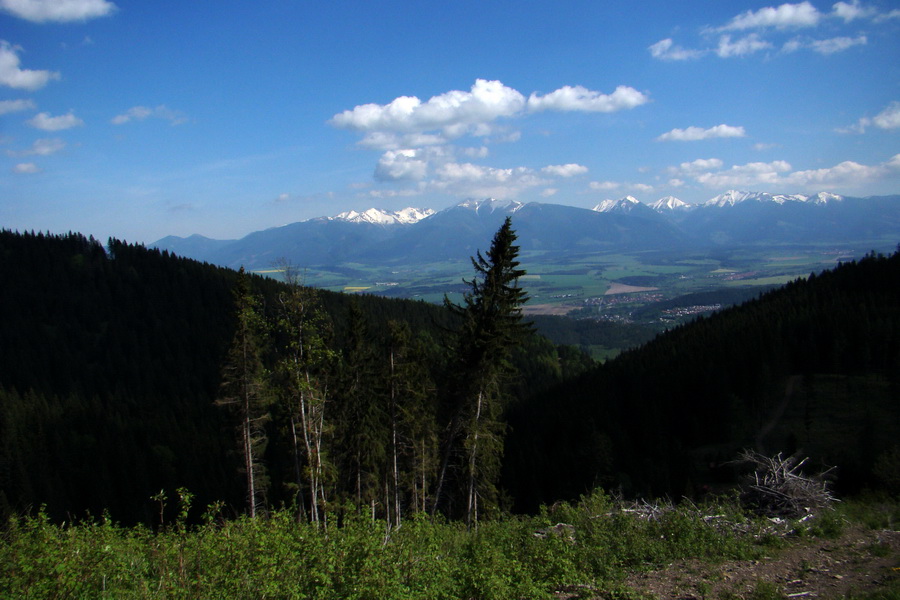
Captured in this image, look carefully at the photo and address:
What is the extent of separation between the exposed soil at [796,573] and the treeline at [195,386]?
956 cm

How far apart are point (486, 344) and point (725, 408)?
40599 millimetres

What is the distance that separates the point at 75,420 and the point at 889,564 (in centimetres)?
7692

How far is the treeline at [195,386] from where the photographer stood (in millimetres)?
19812

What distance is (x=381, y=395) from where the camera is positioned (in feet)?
74.7

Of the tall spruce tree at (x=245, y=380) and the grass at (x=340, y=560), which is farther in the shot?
the tall spruce tree at (x=245, y=380)

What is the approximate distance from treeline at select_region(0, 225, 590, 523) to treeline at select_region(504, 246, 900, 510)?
13.0 meters

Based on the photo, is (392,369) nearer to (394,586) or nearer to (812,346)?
(394,586)

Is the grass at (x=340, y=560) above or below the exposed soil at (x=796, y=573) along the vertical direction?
above

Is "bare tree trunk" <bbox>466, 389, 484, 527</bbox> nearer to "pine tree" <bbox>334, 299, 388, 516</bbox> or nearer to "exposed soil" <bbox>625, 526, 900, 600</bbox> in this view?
"pine tree" <bbox>334, 299, 388, 516</bbox>

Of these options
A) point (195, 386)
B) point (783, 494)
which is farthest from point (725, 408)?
point (195, 386)

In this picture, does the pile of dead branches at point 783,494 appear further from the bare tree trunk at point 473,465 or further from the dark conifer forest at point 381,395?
the bare tree trunk at point 473,465

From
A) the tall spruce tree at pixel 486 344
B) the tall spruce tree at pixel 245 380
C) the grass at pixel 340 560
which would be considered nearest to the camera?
the grass at pixel 340 560

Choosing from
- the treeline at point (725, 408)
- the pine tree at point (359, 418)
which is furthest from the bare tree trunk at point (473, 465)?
the treeline at point (725, 408)

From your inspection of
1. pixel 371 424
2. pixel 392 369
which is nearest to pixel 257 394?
pixel 392 369
